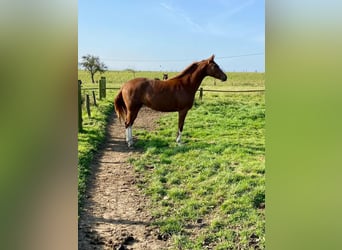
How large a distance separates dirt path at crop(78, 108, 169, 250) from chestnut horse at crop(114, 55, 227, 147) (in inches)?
1.5

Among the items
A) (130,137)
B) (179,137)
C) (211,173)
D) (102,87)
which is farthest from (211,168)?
(102,87)

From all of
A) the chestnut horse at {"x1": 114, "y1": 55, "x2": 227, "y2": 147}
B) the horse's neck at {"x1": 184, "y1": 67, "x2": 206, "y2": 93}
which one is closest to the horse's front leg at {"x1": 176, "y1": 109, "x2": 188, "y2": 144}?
the chestnut horse at {"x1": 114, "y1": 55, "x2": 227, "y2": 147}

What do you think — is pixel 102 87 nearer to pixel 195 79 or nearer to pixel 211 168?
pixel 195 79

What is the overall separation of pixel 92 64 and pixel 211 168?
2.15ft

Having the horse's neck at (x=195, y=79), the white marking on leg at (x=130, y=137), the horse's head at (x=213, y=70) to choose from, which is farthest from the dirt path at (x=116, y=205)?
the horse's head at (x=213, y=70)

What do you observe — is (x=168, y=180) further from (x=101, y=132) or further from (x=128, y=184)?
(x=101, y=132)

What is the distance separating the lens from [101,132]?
1349mm

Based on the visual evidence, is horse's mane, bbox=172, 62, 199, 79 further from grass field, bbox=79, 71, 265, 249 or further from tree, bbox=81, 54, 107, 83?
tree, bbox=81, 54, 107, 83

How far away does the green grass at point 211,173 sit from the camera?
1.22m

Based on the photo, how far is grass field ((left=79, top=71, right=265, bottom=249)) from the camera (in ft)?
4.00
